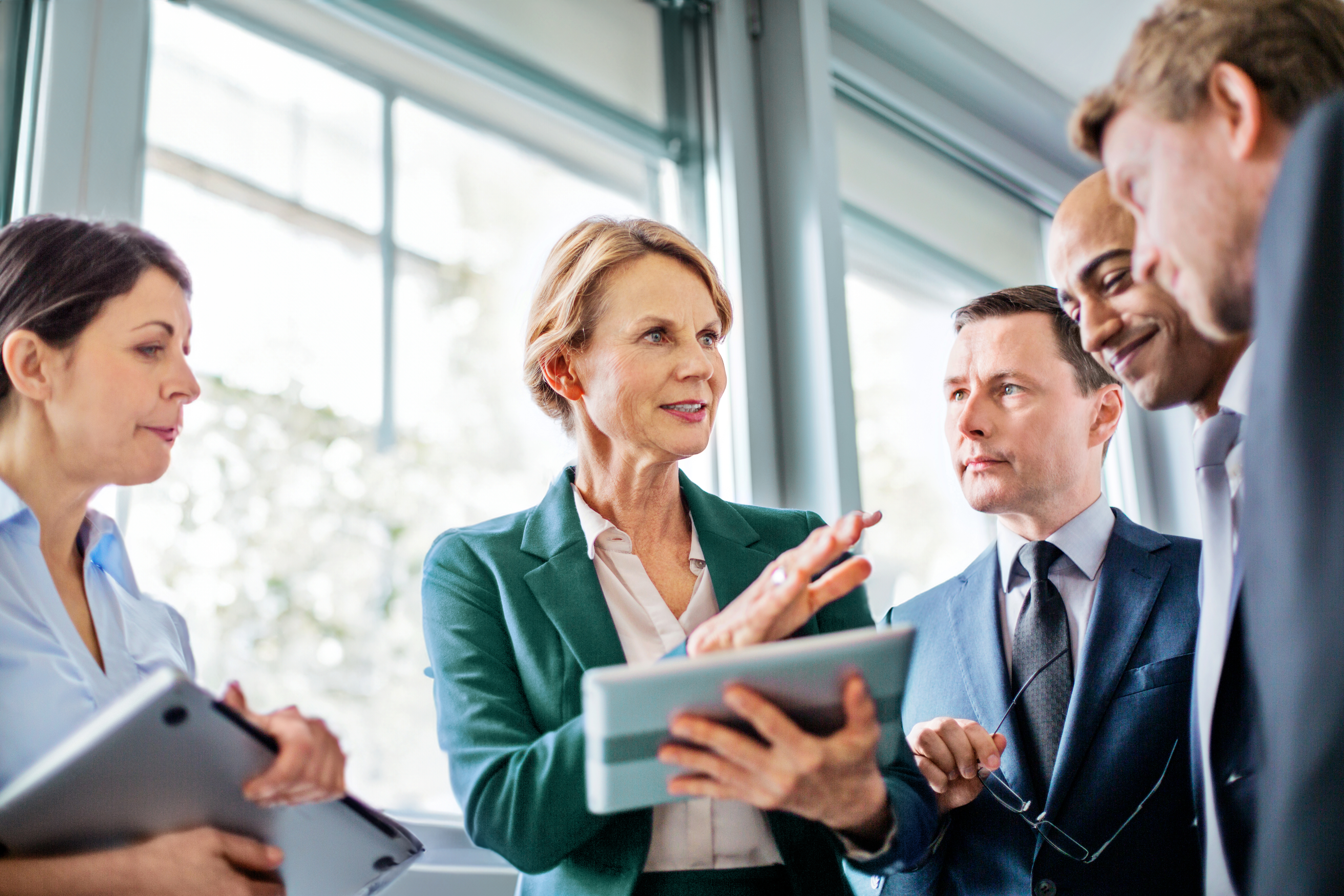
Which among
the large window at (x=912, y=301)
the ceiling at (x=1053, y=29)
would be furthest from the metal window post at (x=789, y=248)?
the ceiling at (x=1053, y=29)

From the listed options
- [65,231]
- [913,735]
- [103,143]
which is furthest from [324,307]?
[913,735]

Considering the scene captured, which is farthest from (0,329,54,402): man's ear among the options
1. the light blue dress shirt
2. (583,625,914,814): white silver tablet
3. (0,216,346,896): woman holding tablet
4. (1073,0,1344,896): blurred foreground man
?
(1073,0,1344,896): blurred foreground man

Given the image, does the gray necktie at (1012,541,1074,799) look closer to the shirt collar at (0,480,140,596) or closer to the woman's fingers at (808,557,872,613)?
the woman's fingers at (808,557,872,613)

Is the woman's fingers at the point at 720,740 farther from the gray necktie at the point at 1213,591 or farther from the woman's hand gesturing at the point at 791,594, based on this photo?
the gray necktie at the point at 1213,591

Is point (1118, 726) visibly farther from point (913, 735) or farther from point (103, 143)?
point (103, 143)

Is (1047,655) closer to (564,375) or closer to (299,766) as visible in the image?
(564,375)

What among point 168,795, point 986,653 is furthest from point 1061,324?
point 168,795

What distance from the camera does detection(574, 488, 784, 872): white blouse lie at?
1.42 m

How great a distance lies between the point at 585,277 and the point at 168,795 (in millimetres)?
943

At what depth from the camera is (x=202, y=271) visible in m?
2.18

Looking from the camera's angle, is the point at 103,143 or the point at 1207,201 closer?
the point at 1207,201

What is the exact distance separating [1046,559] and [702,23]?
7.15 feet

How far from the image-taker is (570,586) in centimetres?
154

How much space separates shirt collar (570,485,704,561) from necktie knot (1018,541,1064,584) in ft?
1.81
